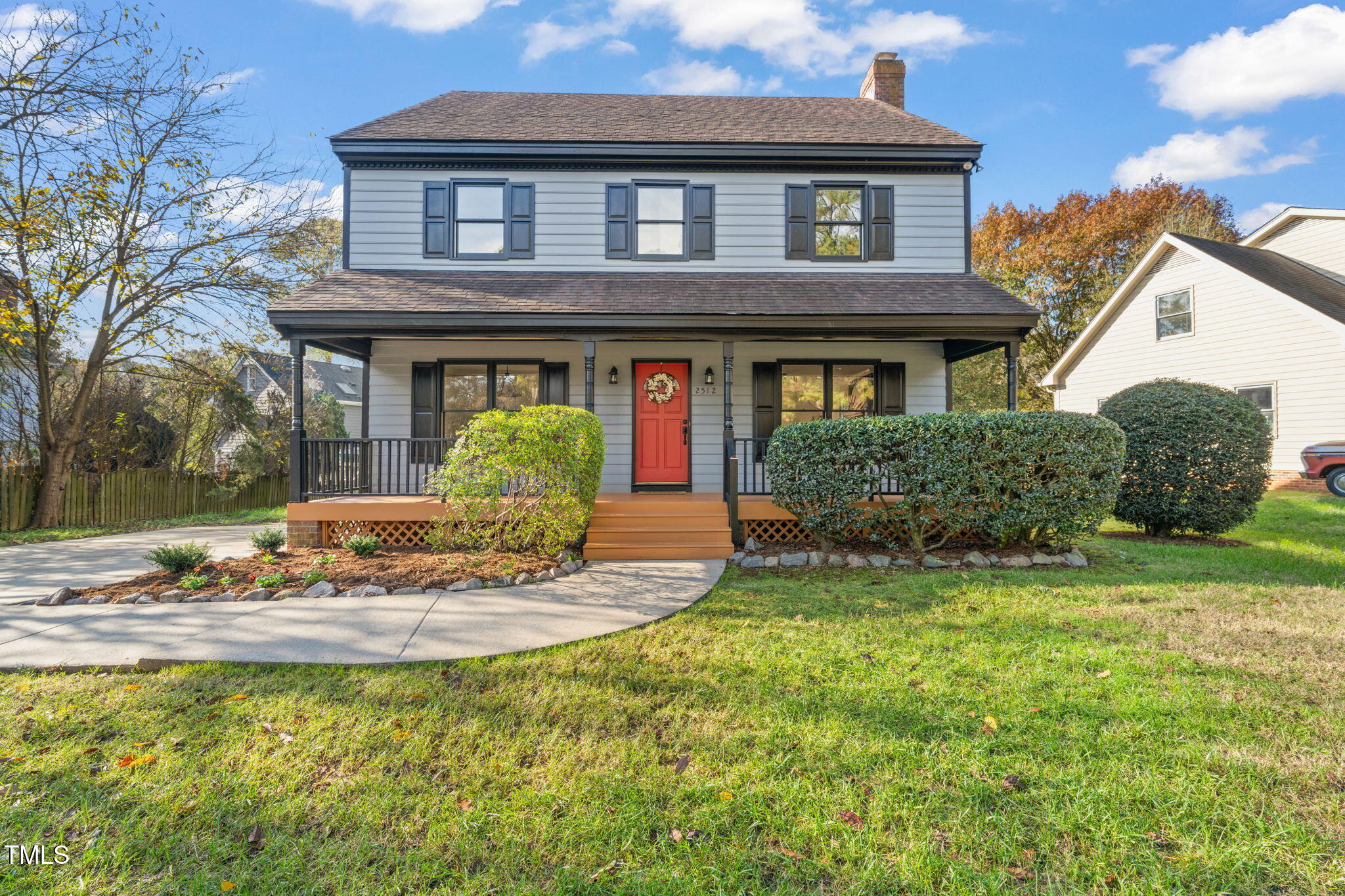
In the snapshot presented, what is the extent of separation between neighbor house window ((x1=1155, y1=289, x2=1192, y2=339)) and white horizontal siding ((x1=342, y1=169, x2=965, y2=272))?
366 inches

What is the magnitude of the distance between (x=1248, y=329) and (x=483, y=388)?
17136mm

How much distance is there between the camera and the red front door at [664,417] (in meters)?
9.48

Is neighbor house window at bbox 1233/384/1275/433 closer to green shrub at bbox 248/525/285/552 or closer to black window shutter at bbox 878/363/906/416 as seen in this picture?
black window shutter at bbox 878/363/906/416

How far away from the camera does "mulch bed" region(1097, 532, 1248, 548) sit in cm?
717

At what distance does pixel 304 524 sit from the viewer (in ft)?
24.7

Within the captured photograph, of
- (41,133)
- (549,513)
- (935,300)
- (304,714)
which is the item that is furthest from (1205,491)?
(41,133)

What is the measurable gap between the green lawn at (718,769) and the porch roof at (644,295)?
533 cm

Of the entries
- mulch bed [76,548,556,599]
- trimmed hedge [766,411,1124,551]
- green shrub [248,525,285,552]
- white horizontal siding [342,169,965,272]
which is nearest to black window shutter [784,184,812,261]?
white horizontal siding [342,169,965,272]

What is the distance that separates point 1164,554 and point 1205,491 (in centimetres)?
141

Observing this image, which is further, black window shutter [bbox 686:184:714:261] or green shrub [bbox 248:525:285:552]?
black window shutter [bbox 686:184:714:261]

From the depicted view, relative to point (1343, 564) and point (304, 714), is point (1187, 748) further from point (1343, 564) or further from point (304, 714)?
point (1343, 564)

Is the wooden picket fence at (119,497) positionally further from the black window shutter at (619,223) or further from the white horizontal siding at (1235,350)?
the white horizontal siding at (1235,350)

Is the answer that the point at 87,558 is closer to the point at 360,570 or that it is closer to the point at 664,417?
the point at 360,570

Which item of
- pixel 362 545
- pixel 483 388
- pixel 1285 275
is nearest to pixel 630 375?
pixel 483 388
